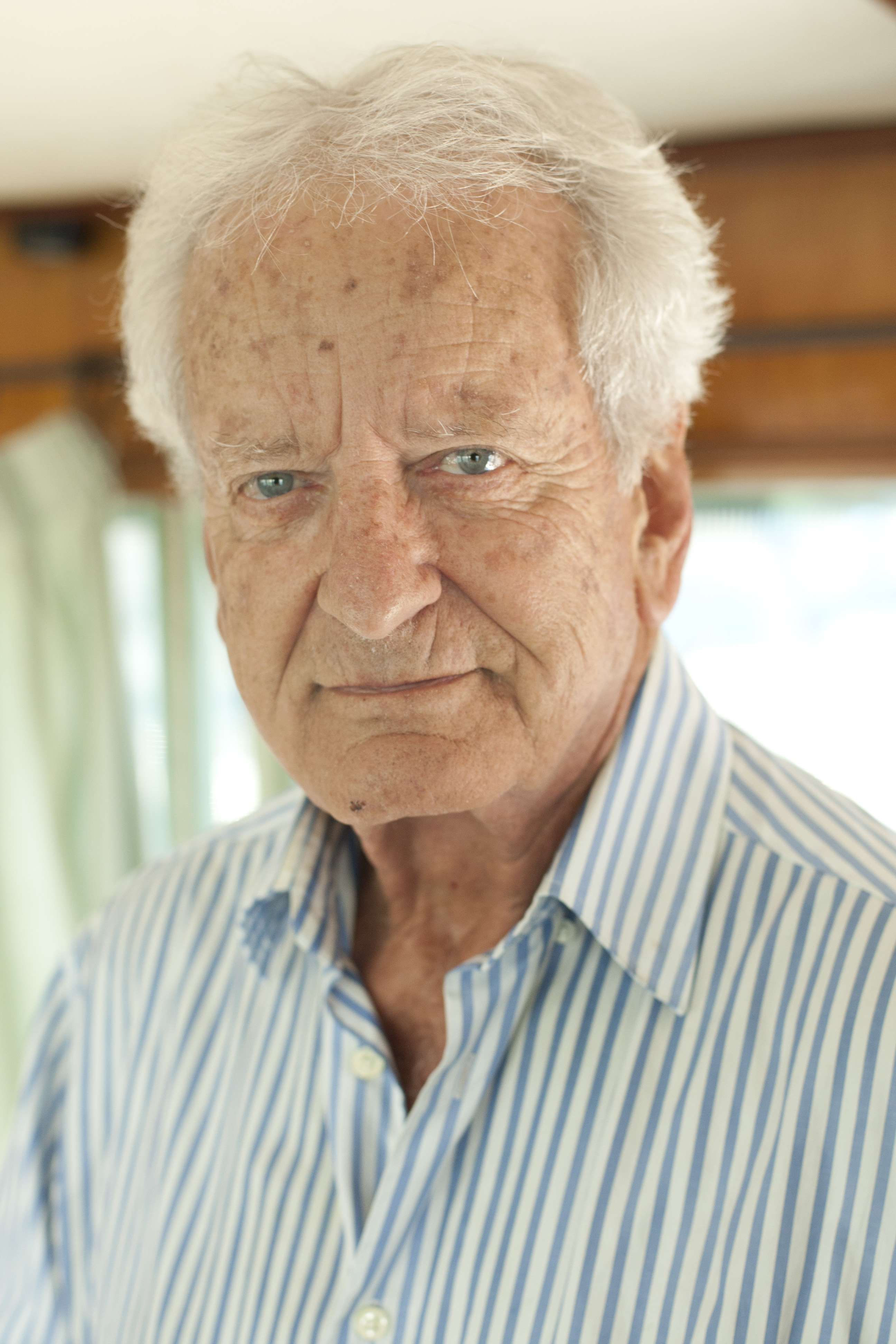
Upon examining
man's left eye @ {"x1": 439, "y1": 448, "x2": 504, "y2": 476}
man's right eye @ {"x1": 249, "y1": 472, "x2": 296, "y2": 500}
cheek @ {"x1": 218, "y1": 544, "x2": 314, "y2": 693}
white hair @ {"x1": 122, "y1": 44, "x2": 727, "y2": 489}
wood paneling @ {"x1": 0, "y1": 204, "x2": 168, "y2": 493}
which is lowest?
cheek @ {"x1": 218, "y1": 544, "x2": 314, "y2": 693}

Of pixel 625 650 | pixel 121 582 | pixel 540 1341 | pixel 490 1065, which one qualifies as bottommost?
pixel 540 1341

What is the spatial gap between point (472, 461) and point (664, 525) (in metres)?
0.21

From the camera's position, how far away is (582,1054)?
855 millimetres

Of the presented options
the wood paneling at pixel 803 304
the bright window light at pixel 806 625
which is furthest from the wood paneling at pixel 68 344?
the bright window light at pixel 806 625

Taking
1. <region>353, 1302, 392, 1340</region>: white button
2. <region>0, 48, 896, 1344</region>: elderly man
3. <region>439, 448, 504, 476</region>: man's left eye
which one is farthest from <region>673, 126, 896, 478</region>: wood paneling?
<region>353, 1302, 392, 1340</region>: white button

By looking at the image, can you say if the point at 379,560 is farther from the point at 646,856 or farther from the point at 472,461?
the point at 646,856

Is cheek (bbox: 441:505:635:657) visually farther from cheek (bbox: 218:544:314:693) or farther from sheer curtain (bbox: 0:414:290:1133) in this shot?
sheer curtain (bbox: 0:414:290:1133)

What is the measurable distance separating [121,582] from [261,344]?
5.74 feet

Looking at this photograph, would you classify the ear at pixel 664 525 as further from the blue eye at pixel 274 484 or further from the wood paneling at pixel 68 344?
the wood paneling at pixel 68 344

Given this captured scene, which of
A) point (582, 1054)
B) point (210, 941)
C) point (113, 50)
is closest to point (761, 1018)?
point (582, 1054)

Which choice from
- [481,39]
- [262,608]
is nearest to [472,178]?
[262,608]

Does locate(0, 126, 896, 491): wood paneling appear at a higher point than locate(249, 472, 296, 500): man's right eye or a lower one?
higher

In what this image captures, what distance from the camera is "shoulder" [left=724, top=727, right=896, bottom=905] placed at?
0.82 m

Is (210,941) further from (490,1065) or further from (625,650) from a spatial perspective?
(625,650)
